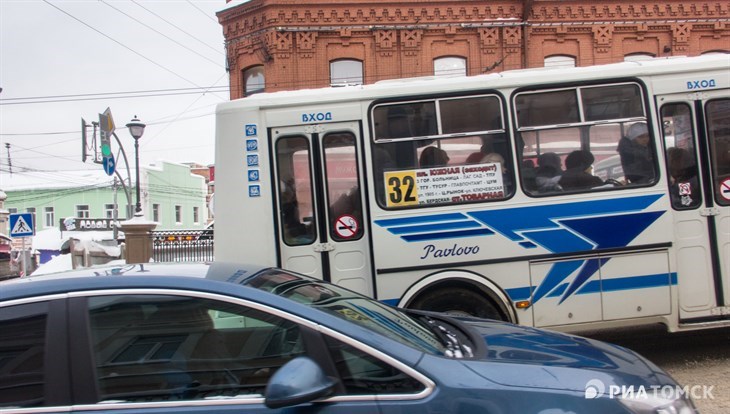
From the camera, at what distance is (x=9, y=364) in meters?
2.29

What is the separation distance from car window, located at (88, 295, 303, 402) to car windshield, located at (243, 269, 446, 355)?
0.24 metres

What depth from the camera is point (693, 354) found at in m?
5.95

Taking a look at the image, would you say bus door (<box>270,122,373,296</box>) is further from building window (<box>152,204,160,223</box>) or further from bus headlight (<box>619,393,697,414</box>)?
building window (<box>152,204,160,223</box>)

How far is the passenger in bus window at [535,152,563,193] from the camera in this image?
557cm

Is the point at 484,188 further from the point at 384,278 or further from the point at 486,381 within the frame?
the point at 486,381

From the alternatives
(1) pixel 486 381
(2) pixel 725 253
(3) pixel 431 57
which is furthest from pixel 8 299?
(3) pixel 431 57

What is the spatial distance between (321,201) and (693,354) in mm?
4413

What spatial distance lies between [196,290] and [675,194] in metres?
5.15

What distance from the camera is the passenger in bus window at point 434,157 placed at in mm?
5566

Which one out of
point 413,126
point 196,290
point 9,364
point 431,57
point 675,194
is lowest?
point 9,364

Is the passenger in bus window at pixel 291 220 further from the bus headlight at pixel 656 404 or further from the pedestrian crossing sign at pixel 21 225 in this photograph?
the pedestrian crossing sign at pixel 21 225

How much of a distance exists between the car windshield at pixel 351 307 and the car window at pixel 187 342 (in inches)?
9.5

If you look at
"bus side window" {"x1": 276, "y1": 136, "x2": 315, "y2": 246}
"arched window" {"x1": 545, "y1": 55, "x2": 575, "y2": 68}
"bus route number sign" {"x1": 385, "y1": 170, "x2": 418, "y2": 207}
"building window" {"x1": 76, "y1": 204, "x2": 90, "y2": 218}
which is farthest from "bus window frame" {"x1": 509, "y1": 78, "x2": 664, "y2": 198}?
"building window" {"x1": 76, "y1": 204, "x2": 90, "y2": 218}

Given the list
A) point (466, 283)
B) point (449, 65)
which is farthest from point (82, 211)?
point (466, 283)
